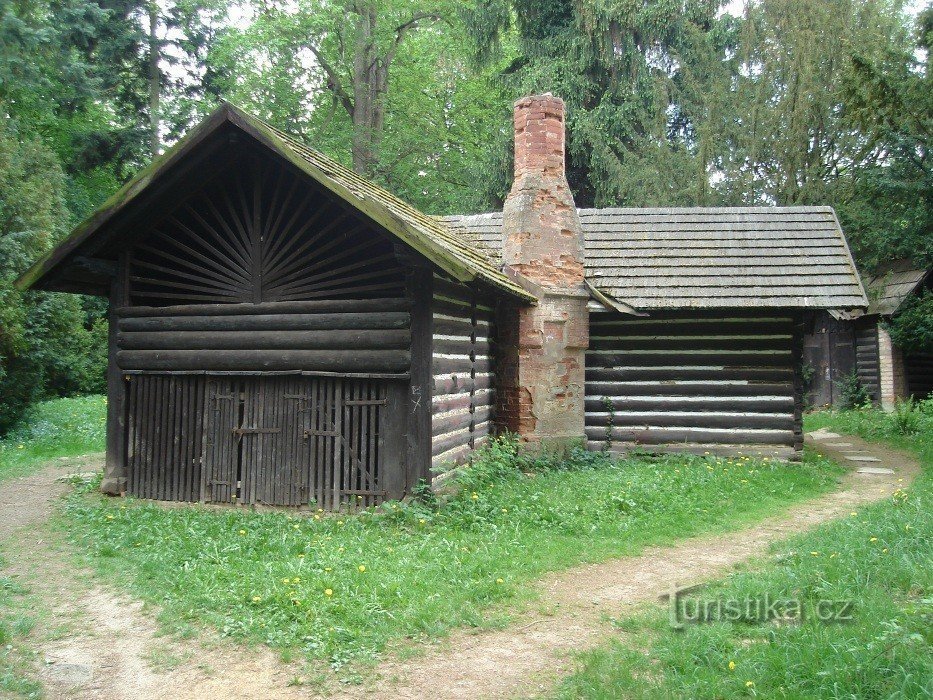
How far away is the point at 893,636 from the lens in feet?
12.7

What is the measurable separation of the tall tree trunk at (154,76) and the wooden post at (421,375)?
22403 mm

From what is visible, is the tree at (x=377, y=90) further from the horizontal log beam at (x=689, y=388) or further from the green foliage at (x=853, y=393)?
the horizontal log beam at (x=689, y=388)

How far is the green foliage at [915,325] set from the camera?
617 inches

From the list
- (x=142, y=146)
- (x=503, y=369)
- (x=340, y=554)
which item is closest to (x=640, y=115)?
(x=503, y=369)

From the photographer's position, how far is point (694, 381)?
498 inches

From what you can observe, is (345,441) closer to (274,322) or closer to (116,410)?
(274,322)

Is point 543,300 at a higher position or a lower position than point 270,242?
lower

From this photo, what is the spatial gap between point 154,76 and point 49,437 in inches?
672

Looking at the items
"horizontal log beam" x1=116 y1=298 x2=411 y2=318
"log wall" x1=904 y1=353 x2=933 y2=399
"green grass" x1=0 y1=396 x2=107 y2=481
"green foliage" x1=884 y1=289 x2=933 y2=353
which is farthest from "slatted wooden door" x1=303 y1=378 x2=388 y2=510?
"log wall" x1=904 y1=353 x2=933 y2=399

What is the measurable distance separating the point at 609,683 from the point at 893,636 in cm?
153

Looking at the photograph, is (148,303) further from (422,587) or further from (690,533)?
(690,533)

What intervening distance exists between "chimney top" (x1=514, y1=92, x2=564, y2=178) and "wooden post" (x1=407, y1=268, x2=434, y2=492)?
4.42 meters

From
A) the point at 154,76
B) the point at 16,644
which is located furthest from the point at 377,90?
the point at 16,644

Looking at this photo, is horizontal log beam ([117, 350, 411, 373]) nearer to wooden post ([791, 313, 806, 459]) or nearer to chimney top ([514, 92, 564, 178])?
chimney top ([514, 92, 564, 178])
